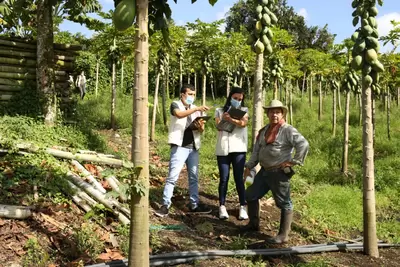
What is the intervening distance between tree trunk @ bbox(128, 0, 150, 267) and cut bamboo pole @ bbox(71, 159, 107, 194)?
2689 mm

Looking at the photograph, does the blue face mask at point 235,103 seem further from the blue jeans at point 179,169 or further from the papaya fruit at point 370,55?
the papaya fruit at point 370,55

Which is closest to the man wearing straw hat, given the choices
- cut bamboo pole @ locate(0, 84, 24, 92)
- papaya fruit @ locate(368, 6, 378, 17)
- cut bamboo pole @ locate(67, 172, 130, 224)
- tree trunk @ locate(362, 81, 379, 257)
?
tree trunk @ locate(362, 81, 379, 257)

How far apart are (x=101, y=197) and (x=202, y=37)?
10095mm

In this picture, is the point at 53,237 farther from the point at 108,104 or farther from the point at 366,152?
the point at 108,104

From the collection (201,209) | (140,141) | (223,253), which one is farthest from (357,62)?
(140,141)

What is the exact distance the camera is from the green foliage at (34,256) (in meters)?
3.61

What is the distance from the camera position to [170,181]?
17.6ft

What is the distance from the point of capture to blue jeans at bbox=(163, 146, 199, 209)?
5359 millimetres

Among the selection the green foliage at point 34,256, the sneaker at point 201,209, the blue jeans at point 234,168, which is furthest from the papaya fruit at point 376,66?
the green foliage at point 34,256

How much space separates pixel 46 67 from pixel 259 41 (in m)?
5.12

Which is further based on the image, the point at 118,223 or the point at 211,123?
the point at 211,123

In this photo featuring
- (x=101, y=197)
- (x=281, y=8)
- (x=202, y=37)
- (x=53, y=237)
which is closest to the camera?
(x=53, y=237)

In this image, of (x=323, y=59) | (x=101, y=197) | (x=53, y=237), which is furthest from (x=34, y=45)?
(x=323, y=59)

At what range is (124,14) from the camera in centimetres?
252
